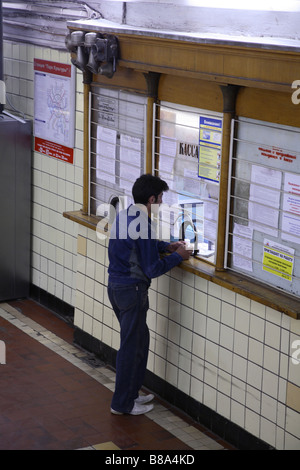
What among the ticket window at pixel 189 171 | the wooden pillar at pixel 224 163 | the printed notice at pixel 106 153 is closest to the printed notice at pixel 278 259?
the wooden pillar at pixel 224 163

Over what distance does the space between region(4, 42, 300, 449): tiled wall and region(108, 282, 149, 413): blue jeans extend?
0.34 metres

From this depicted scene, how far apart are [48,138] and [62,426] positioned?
352 centimetres

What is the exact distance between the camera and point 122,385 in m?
6.30

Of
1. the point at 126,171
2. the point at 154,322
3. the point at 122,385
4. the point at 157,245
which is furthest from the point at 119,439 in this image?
the point at 126,171

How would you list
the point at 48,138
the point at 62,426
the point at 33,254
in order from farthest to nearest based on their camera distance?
the point at 33,254, the point at 48,138, the point at 62,426

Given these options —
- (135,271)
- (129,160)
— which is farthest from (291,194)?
(129,160)

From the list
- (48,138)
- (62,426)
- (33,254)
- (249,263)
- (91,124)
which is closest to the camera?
(249,263)

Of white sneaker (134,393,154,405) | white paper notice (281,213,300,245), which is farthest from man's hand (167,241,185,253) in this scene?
white sneaker (134,393,154,405)

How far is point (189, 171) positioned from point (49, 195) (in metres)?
2.86

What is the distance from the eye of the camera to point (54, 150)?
8.45 meters

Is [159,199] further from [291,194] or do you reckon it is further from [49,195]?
[49,195]

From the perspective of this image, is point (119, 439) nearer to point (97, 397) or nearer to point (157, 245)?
point (97, 397)

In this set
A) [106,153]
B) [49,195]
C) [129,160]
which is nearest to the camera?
[129,160]

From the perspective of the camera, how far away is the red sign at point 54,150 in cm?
817
